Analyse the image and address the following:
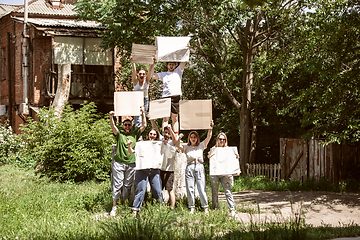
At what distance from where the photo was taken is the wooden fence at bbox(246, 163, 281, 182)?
14.8 m

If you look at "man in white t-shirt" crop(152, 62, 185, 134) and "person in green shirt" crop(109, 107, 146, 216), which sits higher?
"man in white t-shirt" crop(152, 62, 185, 134)

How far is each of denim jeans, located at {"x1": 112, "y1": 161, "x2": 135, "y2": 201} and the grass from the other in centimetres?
32

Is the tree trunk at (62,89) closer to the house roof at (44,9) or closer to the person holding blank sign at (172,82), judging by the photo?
the person holding blank sign at (172,82)

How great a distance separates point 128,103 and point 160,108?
2.02 feet

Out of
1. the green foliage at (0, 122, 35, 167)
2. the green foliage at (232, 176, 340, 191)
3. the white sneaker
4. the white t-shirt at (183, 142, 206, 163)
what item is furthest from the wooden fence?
the green foliage at (0, 122, 35, 167)

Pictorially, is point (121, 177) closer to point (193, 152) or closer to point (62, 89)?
point (193, 152)

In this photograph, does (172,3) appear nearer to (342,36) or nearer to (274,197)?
(342,36)

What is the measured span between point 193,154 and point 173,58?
1928 mm

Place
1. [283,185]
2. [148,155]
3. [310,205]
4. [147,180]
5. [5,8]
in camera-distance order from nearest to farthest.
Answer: [148,155], [147,180], [310,205], [283,185], [5,8]

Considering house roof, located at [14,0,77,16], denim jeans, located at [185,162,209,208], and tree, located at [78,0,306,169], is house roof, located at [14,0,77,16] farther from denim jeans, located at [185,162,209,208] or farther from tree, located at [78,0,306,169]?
denim jeans, located at [185,162,209,208]

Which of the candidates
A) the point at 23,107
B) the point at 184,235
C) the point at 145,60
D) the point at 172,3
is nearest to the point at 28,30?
the point at 23,107

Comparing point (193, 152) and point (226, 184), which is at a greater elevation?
point (193, 152)

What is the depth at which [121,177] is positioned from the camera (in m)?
7.70

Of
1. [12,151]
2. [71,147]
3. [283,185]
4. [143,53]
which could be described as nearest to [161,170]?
[143,53]
